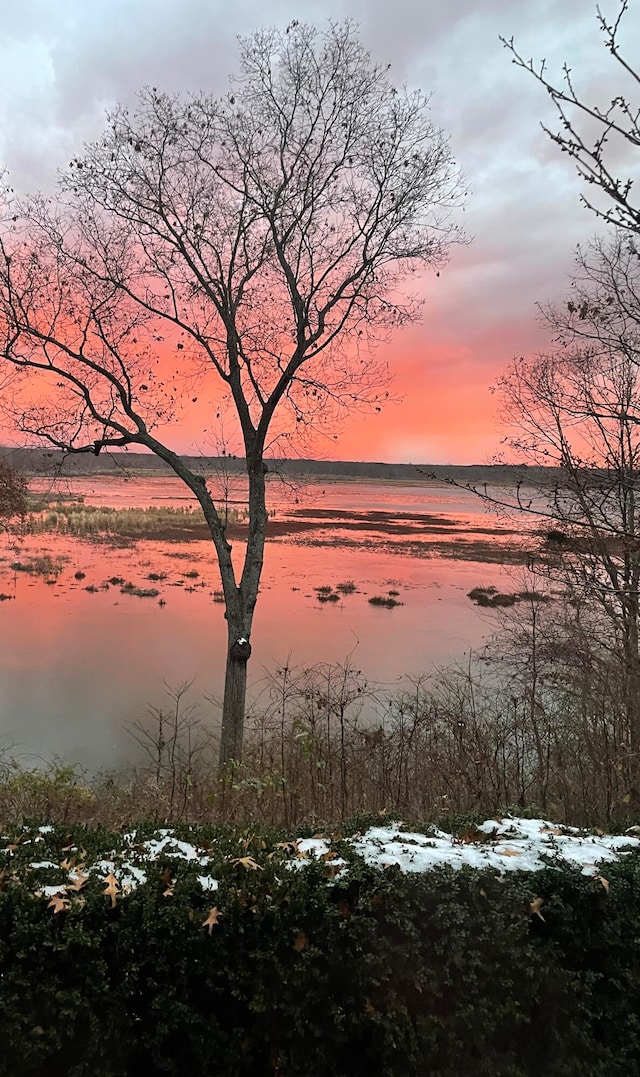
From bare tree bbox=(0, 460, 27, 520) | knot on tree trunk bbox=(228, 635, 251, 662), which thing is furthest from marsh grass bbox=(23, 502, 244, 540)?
knot on tree trunk bbox=(228, 635, 251, 662)

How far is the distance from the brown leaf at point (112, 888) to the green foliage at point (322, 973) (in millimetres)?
17

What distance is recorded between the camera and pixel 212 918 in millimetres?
2496

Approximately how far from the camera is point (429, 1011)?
2.66 m

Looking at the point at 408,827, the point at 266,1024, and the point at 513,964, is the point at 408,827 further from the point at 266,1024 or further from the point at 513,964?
the point at 266,1024

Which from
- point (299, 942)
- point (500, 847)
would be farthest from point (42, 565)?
point (299, 942)

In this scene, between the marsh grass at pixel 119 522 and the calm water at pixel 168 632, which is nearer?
the calm water at pixel 168 632

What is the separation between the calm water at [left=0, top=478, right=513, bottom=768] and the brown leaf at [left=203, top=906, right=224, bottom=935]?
33.5 feet

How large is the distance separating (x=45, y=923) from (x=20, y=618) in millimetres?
22161

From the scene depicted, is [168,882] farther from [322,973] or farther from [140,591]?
[140,591]

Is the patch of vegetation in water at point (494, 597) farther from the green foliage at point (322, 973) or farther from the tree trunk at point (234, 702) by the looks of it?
the green foliage at point (322, 973)

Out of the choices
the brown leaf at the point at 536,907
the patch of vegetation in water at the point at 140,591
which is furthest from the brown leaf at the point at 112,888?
the patch of vegetation in water at the point at 140,591

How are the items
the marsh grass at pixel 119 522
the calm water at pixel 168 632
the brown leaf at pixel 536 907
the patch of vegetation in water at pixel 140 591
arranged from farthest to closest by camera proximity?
the marsh grass at pixel 119 522
the patch of vegetation in water at pixel 140 591
the calm water at pixel 168 632
the brown leaf at pixel 536 907

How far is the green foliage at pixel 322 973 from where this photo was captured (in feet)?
7.80

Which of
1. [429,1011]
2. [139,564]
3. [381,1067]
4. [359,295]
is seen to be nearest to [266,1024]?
[381,1067]
